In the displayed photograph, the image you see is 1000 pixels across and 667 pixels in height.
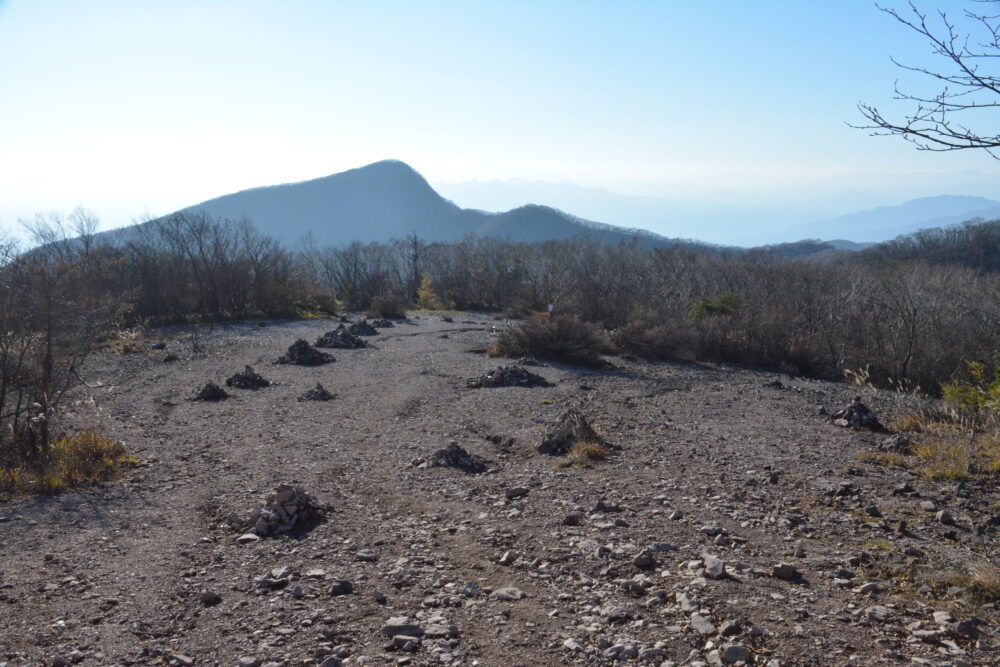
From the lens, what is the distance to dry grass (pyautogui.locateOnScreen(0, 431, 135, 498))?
6508 millimetres

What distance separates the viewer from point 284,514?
5621mm

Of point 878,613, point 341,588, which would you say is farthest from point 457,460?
point 878,613

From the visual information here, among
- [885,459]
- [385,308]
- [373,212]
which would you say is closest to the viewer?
[885,459]

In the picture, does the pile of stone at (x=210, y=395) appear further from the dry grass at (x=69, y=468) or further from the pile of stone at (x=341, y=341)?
the pile of stone at (x=341, y=341)

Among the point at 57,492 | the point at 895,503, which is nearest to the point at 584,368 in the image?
the point at 895,503

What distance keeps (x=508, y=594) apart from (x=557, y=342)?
14.2 meters

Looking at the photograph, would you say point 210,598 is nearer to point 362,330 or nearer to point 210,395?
point 210,395

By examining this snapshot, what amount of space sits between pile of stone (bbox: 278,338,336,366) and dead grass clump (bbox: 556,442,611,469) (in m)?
11.4

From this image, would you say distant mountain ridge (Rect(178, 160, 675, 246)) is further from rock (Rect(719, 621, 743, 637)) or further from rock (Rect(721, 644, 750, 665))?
rock (Rect(721, 644, 750, 665))

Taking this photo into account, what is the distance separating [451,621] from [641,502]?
2555mm

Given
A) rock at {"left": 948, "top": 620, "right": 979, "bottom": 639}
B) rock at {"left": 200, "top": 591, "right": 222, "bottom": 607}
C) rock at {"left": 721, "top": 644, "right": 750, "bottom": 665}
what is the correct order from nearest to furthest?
rock at {"left": 721, "top": 644, "right": 750, "bottom": 665}
rock at {"left": 948, "top": 620, "right": 979, "bottom": 639}
rock at {"left": 200, "top": 591, "right": 222, "bottom": 607}

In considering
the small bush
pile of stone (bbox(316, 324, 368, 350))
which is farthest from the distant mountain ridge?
pile of stone (bbox(316, 324, 368, 350))

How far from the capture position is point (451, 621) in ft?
12.4

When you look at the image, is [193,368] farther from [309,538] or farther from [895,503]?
[895,503]
